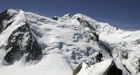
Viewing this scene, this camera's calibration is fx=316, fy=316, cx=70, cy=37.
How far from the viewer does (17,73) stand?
559 ft

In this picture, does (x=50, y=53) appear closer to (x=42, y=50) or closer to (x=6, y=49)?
(x=42, y=50)

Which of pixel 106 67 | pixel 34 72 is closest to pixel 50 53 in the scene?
pixel 34 72

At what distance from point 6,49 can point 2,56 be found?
7405mm

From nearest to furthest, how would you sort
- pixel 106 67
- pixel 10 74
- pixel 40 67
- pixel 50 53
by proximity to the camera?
pixel 106 67 < pixel 10 74 < pixel 40 67 < pixel 50 53

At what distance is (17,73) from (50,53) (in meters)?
30.5

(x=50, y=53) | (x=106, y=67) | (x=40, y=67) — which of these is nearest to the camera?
(x=106, y=67)

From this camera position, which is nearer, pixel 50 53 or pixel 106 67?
pixel 106 67

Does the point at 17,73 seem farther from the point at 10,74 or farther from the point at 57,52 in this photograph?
the point at 57,52

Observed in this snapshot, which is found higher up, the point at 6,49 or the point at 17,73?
the point at 6,49

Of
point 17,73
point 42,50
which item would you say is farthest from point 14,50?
point 17,73

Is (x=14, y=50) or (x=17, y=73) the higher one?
(x=14, y=50)

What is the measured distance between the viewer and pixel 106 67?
173 feet

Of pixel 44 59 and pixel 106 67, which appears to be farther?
pixel 44 59

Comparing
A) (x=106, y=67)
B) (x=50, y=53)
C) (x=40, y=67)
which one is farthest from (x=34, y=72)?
(x=106, y=67)
